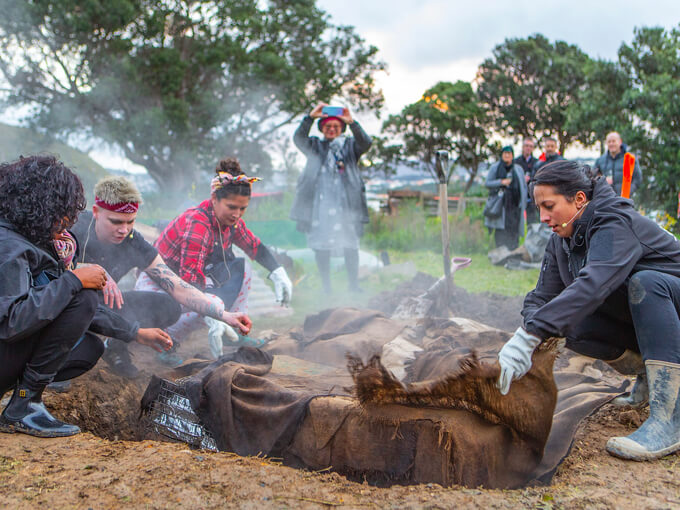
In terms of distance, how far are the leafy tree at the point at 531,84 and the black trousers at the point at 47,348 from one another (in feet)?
64.1

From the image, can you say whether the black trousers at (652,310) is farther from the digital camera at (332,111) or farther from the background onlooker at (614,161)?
the background onlooker at (614,161)

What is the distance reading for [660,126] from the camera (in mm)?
8625

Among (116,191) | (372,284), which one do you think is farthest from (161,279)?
(372,284)

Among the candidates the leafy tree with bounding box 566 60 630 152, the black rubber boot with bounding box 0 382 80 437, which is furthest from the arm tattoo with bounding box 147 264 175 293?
the leafy tree with bounding box 566 60 630 152

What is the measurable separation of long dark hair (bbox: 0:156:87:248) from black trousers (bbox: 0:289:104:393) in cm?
28

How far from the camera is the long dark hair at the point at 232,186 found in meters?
3.24

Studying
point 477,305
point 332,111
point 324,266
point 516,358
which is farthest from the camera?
point 324,266

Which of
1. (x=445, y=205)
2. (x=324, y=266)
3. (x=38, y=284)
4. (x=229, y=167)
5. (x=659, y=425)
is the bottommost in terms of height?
(x=659, y=425)

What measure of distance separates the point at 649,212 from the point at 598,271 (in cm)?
844

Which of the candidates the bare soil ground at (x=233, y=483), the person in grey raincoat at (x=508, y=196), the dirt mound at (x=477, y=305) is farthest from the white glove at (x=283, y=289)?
the person in grey raincoat at (x=508, y=196)

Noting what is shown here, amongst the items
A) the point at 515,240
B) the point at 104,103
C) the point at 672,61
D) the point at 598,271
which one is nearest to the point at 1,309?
the point at 598,271

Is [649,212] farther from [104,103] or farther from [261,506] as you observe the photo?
[104,103]

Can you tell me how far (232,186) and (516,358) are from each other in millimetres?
2078

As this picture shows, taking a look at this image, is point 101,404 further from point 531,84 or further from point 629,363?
point 531,84
